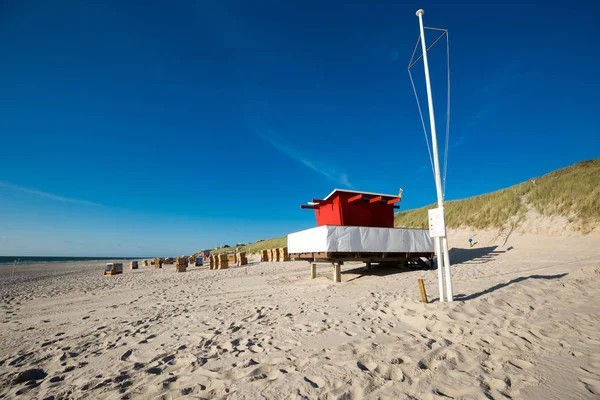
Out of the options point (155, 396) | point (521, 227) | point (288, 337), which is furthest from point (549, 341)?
point (521, 227)

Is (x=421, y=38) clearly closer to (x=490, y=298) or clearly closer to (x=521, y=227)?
(x=490, y=298)

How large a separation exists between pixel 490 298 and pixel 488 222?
21539 millimetres

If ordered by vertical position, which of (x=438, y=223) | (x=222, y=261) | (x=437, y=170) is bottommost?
(x=222, y=261)

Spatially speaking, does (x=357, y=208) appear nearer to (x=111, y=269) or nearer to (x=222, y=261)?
(x=222, y=261)

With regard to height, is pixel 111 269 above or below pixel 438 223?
below

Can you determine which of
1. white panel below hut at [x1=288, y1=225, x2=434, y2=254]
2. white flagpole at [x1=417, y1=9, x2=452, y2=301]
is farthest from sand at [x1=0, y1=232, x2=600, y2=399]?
white panel below hut at [x1=288, y1=225, x2=434, y2=254]

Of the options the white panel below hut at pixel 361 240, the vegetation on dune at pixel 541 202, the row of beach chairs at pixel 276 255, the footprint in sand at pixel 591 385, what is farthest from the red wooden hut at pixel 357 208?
the row of beach chairs at pixel 276 255

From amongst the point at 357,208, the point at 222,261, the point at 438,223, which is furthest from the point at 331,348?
the point at 222,261

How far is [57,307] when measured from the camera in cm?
1027

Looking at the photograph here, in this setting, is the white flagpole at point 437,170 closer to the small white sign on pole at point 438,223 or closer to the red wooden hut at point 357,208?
the small white sign on pole at point 438,223

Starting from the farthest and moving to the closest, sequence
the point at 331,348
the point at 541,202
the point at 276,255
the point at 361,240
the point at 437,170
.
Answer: the point at 276,255, the point at 541,202, the point at 361,240, the point at 437,170, the point at 331,348

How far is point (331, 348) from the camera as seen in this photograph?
4664 mm

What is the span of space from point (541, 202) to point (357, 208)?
1839cm

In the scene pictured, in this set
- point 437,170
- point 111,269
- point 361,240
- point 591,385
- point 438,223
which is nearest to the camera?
point 591,385
